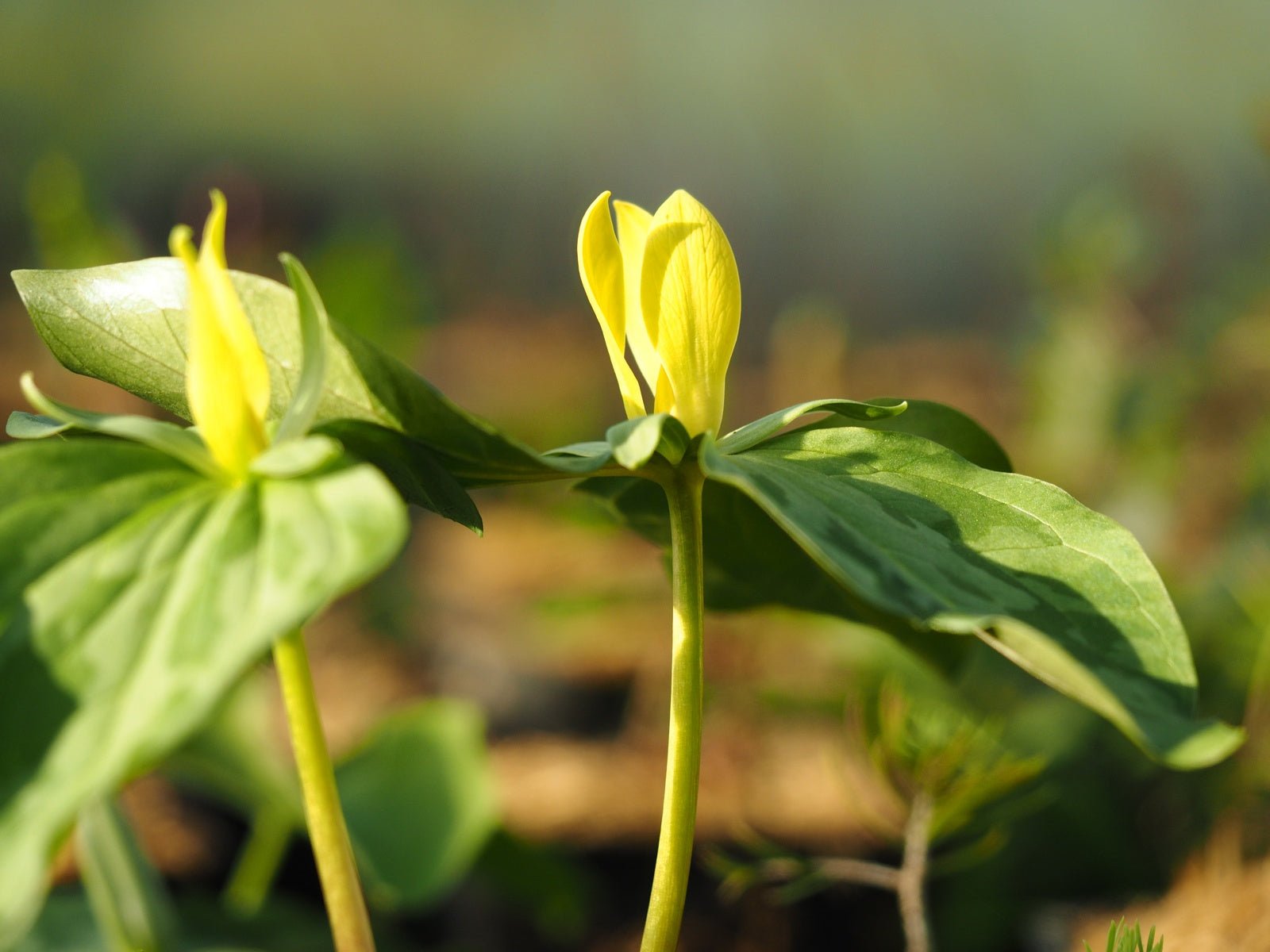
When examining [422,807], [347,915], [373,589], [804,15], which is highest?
[804,15]

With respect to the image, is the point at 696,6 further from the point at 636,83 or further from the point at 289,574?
the point at 289,574

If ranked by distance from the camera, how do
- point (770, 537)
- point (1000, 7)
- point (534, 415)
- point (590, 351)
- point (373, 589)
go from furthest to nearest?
1. point (1000, 7)
2. point (590, 351)
3. point (534, 415)
4. point (373, 589)
5. point (770, 537)

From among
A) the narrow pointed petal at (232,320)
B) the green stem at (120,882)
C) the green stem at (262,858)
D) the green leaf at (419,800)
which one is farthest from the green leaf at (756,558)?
the green stem at (262,858)

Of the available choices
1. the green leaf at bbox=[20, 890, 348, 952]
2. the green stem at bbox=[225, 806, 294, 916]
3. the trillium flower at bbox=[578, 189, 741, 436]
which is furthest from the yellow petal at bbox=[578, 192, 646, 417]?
the green stem at bbox=[225, 806, 294, 916]

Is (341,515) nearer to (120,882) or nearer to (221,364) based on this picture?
(221,364)

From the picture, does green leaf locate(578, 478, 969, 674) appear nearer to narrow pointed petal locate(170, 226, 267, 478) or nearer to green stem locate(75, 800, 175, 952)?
narrow pointed petal locate(170, 226, 267, 478)

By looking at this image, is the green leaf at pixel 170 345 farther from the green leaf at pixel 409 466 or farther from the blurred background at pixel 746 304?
the blurred background at pixel 746 304

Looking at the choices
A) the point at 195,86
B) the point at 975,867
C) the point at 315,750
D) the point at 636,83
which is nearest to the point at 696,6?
the point at 636,83
